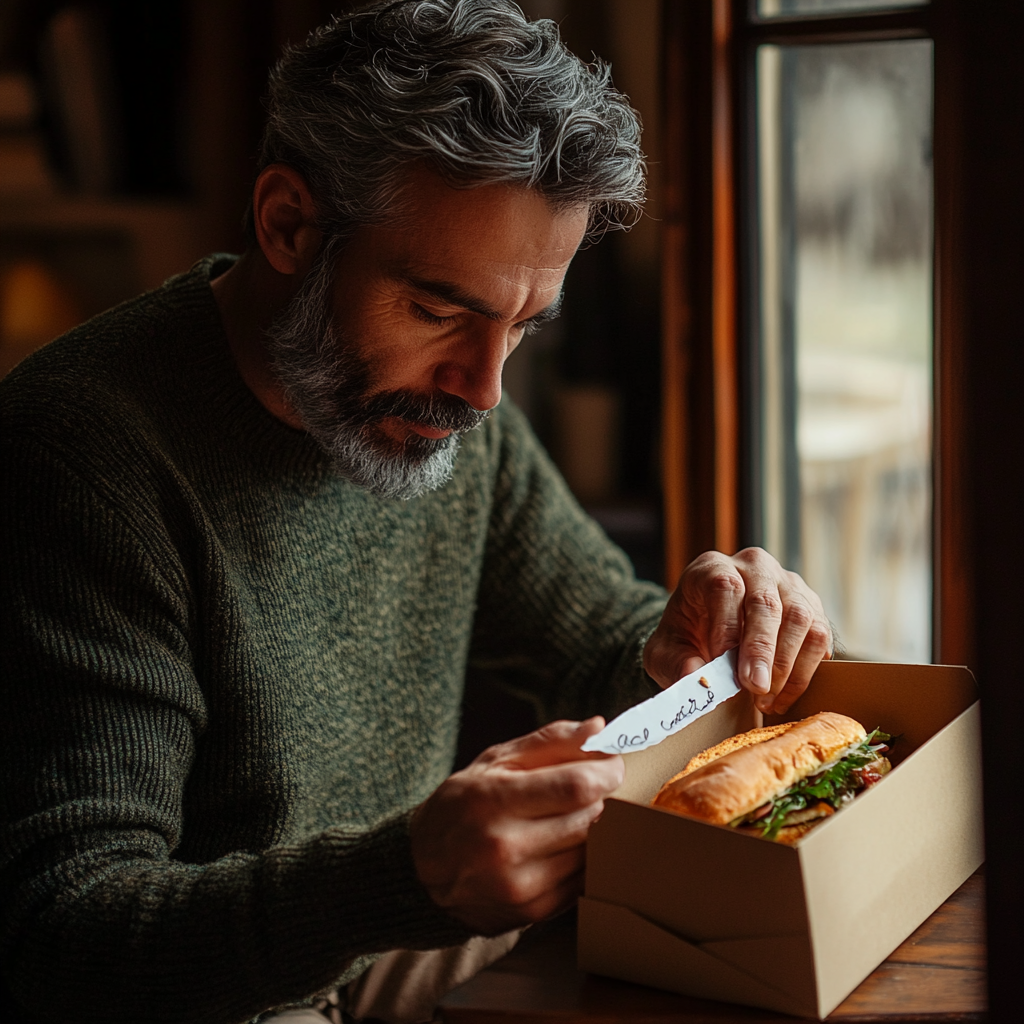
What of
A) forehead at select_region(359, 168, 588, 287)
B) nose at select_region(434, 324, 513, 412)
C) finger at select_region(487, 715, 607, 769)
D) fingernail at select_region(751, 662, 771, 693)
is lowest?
fingernail at select_region(751, 662, 771, 693)

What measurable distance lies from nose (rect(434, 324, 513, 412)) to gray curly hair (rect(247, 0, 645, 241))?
0.15m

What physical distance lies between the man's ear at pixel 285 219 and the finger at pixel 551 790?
66cm

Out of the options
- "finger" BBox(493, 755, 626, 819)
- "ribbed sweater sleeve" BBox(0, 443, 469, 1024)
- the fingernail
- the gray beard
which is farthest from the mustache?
"finger" BBox(493, 755, 626, 819)

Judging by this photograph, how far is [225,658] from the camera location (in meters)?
1.09

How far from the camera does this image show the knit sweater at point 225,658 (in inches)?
32.1

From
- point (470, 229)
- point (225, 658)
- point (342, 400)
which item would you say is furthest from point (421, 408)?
point (225, 658)

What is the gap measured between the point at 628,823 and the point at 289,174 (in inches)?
30.5

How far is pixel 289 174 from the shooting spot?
1.11 meters

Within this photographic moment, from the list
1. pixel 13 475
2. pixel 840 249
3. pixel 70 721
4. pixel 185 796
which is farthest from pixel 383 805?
pixel 840 249

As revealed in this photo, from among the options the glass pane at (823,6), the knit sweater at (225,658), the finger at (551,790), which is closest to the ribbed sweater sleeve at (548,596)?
the knit sweater at (225,658)

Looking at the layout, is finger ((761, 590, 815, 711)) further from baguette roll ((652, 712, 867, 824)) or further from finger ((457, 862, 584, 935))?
finger ((457, 862, 584, 935))

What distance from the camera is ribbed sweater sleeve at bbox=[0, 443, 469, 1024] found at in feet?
2.58

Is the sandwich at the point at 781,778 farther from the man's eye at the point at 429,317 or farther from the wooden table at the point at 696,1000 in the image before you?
the man's eye at the point at 429,317

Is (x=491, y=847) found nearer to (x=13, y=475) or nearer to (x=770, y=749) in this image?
(x=770, y=749)
